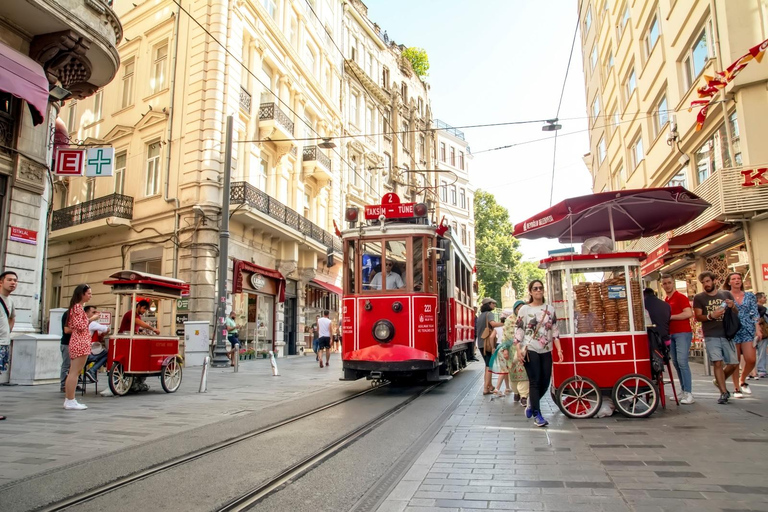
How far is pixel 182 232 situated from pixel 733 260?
17447mm

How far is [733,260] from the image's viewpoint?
16.1 metres

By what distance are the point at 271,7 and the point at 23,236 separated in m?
16.7

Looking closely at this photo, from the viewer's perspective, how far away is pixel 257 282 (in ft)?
75.6

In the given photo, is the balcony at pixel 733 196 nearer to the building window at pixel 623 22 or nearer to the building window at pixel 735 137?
the building window at pixel 735 137

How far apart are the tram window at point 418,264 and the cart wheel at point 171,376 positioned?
4.83 meters

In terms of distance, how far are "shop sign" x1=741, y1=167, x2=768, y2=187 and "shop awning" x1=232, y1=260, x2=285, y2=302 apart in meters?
16.0

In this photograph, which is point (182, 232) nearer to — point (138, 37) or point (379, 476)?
point (138, 37)

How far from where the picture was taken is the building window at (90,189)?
25322 mm

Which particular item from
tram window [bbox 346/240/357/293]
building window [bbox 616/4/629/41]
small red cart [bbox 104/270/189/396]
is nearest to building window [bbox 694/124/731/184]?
building window [bbox 616/4/629/41]

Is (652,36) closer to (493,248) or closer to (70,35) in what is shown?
(70,35)

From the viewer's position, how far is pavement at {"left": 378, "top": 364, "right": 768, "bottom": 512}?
382 cm

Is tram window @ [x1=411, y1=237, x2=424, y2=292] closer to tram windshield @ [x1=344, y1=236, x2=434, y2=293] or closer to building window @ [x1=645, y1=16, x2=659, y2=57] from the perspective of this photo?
tram windshield @ [x1=344, y1=236, x2=434, y2=293]

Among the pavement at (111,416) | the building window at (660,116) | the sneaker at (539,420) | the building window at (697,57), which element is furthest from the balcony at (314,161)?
the sneaker at (539,420)

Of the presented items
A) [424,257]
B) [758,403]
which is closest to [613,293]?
[758,403]
